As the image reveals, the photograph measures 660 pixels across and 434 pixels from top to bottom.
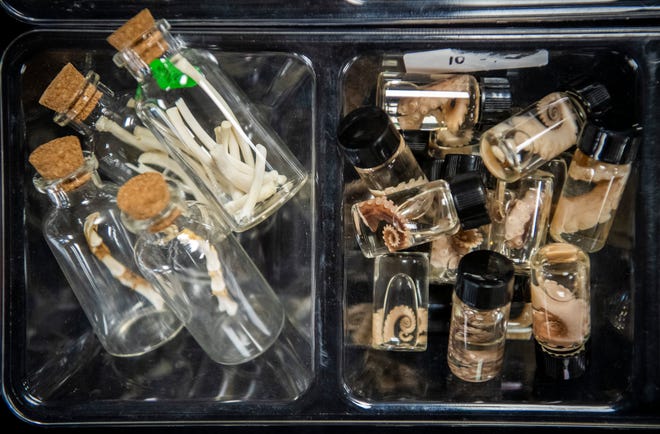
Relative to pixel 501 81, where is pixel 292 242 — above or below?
below

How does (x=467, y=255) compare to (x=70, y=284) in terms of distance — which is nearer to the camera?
(x=467, y=255)

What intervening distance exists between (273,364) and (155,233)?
0.78ft

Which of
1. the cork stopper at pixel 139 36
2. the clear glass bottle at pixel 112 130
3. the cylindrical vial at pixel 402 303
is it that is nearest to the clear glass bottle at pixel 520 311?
the cylindrical vial at pixel 402 303

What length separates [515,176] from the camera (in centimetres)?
85

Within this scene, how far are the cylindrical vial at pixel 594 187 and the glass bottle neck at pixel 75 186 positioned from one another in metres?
0.58

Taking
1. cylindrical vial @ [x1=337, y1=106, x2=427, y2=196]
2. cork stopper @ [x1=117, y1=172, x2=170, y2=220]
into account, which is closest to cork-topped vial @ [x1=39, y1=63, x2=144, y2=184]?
cork stopper @ [x1=117, y1=172, x2=170, y2=220]

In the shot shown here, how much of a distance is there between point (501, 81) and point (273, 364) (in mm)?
463

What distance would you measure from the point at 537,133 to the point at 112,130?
525 mm

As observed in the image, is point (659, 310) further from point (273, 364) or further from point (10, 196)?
point (10, 196)

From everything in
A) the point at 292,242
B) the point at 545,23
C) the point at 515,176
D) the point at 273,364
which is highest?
the point at 545,23

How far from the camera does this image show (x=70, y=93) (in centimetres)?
83

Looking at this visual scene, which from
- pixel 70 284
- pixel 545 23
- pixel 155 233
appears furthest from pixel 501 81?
pixel 70 284

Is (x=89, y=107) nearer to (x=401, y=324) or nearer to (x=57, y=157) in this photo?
(x=57, y=157)

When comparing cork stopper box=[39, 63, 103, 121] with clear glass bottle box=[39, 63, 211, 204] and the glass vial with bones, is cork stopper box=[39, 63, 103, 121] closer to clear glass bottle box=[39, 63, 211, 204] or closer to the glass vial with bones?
clear glass bottle box=[39, 63, 211, 204]
